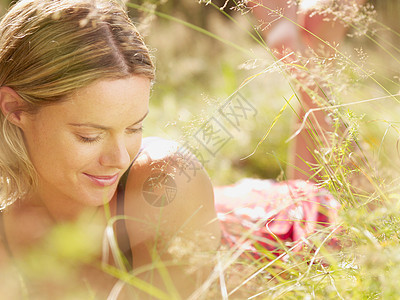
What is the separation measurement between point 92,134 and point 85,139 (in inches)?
1.2

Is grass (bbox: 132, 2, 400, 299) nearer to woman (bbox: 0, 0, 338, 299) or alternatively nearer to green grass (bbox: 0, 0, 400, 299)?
green grass (bbox: 0, 0, 400, 299)

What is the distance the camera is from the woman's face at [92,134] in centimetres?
156

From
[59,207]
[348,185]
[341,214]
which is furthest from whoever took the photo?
[59,207]

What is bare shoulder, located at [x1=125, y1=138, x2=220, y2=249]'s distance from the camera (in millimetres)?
1773

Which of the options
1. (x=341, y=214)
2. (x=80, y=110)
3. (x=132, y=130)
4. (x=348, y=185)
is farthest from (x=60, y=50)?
(x=341, y=214)

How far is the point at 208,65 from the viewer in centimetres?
455

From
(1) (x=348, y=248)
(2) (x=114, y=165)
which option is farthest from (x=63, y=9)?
(1) (x=348, y=248)

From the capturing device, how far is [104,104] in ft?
5.10

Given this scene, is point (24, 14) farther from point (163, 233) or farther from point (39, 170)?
point (163, 233)

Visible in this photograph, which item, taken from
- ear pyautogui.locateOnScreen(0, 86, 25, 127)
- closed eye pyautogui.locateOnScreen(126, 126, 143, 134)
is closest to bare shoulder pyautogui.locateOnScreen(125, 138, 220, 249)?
closed eye pyautogui.locateOnScreen(126, 126, 143, 134)

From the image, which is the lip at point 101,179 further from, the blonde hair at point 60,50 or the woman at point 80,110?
the blonde hair at point 60,50

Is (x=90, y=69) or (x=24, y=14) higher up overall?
(x=24, y=14)

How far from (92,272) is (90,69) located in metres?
0.75

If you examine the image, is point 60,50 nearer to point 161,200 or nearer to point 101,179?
point 101,179
